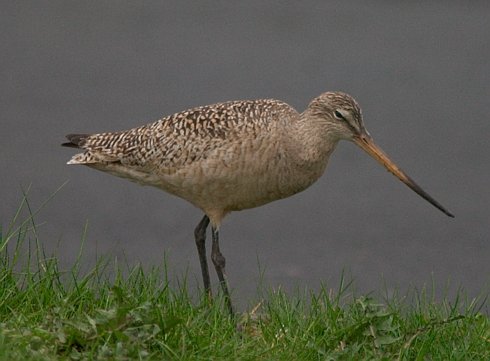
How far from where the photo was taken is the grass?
14.6 ft

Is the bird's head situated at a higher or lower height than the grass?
higher

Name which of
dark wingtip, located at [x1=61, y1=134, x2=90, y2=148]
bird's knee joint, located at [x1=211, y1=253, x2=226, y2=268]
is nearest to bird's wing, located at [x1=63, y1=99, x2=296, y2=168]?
dark wingtip, located at [x1=61, y1=134, x2=90, y2=148]

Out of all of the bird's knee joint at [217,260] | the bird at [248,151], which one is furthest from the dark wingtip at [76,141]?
the bird's knee joint at [217,260]

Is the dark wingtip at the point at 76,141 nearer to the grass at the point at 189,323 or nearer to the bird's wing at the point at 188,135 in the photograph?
the bird's wing at the point at 188,135

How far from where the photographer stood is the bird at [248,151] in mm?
5953

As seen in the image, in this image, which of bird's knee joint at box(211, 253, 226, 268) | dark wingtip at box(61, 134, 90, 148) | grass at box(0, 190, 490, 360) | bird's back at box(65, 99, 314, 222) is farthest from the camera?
dark wingtip at box(61, 134, 90, 148)

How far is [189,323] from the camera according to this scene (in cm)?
482

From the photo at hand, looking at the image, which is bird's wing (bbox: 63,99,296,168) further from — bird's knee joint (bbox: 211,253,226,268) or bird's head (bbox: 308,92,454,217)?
bird's knee joint (bbox: 211,253,226,268)

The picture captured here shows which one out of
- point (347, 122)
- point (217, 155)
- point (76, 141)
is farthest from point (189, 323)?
point (76, 141)

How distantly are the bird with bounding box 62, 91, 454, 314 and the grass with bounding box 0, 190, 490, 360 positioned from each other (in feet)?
2.46

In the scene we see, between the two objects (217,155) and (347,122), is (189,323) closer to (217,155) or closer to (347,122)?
(217,155)

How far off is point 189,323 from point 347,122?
5.47 ft

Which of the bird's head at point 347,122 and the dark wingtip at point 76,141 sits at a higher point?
the bird's head at point 347,122

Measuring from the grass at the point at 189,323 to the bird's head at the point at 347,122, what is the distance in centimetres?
78
